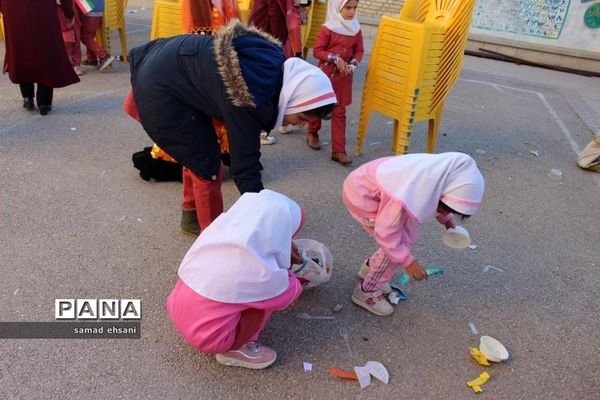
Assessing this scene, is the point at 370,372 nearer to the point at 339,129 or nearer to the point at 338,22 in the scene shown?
the point at 339,129

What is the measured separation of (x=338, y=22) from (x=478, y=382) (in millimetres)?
2993

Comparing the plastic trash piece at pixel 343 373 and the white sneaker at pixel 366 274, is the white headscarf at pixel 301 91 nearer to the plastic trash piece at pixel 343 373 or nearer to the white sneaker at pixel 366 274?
the white sneaker at pixel 366 274

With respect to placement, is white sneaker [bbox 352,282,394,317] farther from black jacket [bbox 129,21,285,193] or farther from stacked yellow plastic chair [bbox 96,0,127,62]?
stacked yellow plastic chair [bbox 96,0,127,62]

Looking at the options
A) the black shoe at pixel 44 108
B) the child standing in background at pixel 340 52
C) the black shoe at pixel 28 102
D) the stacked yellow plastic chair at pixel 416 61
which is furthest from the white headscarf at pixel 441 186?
the black shoe at pixel 28 102

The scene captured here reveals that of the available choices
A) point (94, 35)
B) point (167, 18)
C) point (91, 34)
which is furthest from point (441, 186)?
point (94, 35)

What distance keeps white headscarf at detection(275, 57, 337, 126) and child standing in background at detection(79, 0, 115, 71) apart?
15.8 ft

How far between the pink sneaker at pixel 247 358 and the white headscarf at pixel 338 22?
287 cm

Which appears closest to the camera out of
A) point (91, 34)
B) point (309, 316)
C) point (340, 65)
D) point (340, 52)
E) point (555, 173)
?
point (309, 316)

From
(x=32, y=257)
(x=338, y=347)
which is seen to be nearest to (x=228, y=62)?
(x=338, y=347)

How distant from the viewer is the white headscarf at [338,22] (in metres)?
3.93

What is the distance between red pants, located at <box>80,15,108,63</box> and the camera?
586cm

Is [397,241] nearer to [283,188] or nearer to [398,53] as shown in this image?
[283,188]

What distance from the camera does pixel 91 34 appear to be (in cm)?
602

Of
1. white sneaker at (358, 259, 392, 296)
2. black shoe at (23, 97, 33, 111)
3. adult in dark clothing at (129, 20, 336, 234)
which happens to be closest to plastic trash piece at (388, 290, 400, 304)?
white sneaker at (358, 259, 392, 296)
